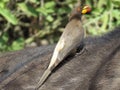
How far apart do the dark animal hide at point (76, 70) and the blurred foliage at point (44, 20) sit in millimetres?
1655

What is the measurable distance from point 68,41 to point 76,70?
26 cm

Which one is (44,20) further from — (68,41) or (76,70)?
(76,70)

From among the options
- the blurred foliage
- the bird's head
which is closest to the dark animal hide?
the bird's head

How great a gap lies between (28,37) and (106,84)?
3759 mm

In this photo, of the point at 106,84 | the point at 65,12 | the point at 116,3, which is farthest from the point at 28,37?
the point at 106,84

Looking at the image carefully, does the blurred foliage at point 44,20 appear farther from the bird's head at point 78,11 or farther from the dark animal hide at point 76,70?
the dark animal hide at point 76,70

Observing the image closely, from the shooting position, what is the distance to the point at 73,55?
2283 millimetres

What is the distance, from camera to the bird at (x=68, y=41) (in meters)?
2.15

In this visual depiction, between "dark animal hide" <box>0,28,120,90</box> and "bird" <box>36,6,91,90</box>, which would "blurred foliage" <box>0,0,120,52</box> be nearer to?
"bird" <box>36,6,91,90</box>

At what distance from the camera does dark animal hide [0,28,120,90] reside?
201 cm

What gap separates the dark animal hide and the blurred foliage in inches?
65.1

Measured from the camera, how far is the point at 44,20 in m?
5.34

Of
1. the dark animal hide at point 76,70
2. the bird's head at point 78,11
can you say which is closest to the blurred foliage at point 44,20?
the bird's head at point 78,11

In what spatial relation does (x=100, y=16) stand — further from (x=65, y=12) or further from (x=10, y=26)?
(x=10, y=26)
